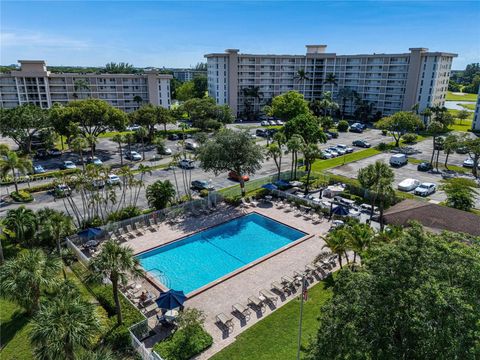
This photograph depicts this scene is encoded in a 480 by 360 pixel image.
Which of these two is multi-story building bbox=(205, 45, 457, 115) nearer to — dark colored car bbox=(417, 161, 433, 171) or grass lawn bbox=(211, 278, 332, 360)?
dark colored car bbox=(417, 161, 433, 171)

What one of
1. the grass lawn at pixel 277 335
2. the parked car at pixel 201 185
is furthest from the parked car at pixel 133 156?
the grass lawn at pixel 277 335

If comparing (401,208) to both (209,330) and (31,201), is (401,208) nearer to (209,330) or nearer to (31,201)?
(209,330)

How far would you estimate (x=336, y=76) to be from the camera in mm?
110250

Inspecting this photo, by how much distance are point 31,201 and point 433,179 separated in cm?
5491

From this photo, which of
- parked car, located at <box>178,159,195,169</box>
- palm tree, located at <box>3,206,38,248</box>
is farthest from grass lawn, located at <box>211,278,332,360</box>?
parked car, located at <box>178,159,195,169</box>

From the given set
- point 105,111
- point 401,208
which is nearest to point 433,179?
point 401,208

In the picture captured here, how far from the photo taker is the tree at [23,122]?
60438mm

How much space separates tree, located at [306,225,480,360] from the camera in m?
11.8

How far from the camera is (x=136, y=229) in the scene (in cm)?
3459

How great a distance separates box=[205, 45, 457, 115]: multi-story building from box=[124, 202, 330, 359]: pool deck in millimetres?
73593

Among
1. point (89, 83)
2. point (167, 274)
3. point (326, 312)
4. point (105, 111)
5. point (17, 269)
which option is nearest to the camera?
point (326, 312)

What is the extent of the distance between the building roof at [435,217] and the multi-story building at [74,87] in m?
87.7

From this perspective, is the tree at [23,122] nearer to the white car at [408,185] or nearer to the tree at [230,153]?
the tree at [230,153]

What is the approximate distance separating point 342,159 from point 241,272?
134 ft
